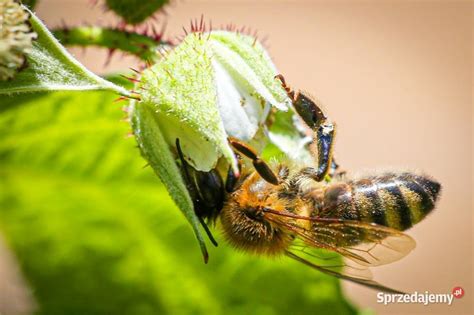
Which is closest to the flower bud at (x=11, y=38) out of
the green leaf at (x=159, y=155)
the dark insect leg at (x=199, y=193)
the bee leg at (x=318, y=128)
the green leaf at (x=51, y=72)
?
the green leaf at (x=51, y=72)

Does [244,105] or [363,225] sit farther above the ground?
[244,105]

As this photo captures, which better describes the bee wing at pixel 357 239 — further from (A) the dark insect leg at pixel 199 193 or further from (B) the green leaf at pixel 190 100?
(B) the green leaf at pixel 190 100

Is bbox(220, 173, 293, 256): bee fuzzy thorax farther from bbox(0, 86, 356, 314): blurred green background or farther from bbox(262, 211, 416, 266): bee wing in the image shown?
bbox(0, 86, 356, 314): blurred green background

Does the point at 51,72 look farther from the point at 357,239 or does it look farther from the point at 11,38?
the point at 357,239

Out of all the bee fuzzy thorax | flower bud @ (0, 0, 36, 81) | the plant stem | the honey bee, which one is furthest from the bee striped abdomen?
flower bud @ (0, 0, 36, 81)

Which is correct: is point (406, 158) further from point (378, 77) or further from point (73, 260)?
point (73, 260)

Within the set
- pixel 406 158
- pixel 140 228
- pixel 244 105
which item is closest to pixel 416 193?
pixel 244 105
